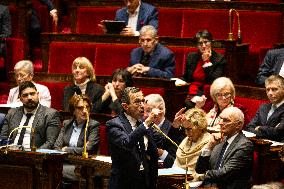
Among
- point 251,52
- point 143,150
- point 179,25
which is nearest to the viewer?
point 143,150

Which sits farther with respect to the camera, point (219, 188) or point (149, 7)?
point (149, 7)

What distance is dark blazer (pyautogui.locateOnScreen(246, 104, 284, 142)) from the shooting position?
3.57 m

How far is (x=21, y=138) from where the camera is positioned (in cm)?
388

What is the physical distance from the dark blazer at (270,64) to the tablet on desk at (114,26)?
90 centimetres

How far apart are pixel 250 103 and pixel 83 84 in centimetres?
86

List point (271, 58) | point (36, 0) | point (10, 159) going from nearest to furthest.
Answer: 1. point (10, 159)
2. point (271, 58)
3. point (36, 0)

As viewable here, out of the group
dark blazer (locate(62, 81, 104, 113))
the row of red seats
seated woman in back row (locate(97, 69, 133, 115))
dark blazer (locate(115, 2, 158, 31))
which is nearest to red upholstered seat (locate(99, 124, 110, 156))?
seated woman in back row (locate(97, 69, 133, 115))

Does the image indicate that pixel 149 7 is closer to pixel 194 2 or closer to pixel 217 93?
pixel 194 2

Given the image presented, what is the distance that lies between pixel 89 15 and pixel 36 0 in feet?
1.97

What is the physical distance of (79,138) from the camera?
12.5 ft

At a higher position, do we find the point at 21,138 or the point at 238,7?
the point at 238,7

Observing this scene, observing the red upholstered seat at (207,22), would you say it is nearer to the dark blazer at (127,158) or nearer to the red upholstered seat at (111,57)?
the red upholstered seat at (111,57)

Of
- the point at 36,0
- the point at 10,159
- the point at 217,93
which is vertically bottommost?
the point at 10,159

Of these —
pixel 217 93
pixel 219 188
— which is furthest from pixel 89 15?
pixel 219 188
